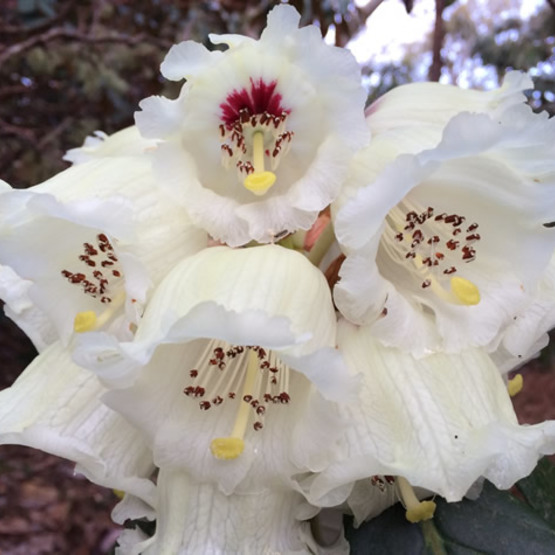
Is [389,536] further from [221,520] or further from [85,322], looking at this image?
[85,322]

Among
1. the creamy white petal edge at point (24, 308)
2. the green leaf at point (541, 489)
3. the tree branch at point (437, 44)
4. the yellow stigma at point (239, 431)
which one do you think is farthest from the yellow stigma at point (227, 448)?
the tree branch at point (437, 44)

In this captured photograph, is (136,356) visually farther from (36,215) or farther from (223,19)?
(223,19)

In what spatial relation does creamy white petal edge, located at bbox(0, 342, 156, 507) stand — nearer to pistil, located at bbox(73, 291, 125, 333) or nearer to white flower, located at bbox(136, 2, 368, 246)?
pistil, located at bbox(73, 291, 125, 333)

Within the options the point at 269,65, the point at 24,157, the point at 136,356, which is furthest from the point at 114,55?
the point at 136,356

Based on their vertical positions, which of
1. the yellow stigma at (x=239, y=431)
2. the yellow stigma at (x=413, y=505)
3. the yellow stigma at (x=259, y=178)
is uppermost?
the yellow stigma at (x=259, y=178)

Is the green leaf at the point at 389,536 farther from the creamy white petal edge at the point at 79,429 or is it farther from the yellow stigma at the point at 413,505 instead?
the creamy white petal edge at the point at 79,429

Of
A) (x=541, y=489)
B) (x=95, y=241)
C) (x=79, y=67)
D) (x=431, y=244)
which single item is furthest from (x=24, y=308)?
(x=79, y=67)
